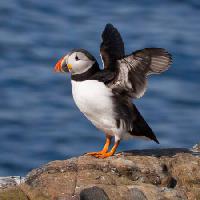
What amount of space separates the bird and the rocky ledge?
39 cm

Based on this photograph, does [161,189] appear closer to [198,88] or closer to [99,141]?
[99,141]

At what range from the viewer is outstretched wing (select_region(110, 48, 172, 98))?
10230mm

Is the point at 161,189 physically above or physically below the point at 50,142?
above

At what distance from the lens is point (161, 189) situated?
9766 millimetres

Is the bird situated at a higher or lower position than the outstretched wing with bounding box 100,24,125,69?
lower

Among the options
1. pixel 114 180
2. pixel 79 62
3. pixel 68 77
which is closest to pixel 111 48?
pixel 79 62

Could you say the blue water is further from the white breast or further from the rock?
the rock

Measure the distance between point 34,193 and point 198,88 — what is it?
36.0 ft

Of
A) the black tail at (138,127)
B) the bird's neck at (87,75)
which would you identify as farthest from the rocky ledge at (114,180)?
the bird's neck at (87,75)

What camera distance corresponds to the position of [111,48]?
11266 millimetres

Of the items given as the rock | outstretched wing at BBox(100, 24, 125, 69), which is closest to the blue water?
outstretched wing at BBox(100, 24, 125, 69)

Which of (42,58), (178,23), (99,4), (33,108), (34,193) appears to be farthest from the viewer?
(99,4)

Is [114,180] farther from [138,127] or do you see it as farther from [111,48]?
[111,48]

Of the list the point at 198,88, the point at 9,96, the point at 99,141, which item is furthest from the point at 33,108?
the point at 198,88
